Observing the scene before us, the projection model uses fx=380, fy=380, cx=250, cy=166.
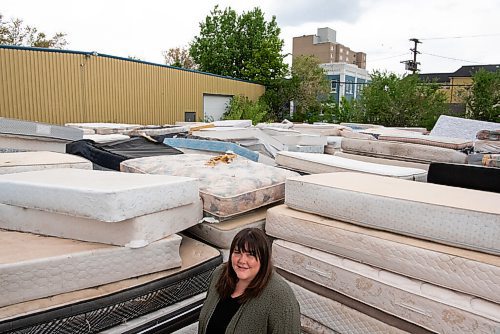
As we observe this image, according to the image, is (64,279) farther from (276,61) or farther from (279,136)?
(276,61)

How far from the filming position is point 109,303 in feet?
4.18

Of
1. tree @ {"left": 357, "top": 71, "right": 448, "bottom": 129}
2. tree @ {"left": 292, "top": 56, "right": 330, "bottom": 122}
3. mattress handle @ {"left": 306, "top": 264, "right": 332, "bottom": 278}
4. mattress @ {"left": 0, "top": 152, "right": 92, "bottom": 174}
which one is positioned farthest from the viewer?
tree @ {"left": 292, "top": 56, "right": 330, "bottom": 122}

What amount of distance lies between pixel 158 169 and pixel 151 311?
94 centimetres

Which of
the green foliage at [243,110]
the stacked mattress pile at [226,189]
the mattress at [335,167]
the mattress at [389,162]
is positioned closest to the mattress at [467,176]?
the mattress at [335,167]

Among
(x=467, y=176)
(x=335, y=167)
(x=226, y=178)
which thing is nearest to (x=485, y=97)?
(x=467, y=176)

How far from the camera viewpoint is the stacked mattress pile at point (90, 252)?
118 cm

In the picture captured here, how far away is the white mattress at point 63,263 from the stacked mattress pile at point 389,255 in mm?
561

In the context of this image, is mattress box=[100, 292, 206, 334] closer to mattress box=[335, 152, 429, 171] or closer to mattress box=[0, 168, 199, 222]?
mattress box=[0, 168, 199, 222]

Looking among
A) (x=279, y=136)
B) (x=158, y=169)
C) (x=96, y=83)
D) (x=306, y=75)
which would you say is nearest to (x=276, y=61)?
Answer: (x=306, y=75)

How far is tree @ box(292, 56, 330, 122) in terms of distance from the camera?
18.5m

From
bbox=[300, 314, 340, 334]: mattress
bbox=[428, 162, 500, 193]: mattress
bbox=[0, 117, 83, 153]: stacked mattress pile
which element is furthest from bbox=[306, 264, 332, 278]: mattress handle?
bbox=[0, 117, 83, 153]: stacked mattress pile

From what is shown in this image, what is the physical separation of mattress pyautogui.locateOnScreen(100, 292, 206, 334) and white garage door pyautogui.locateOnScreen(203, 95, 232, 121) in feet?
42.3

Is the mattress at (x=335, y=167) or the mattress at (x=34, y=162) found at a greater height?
the mattress at (x=34, y=162)

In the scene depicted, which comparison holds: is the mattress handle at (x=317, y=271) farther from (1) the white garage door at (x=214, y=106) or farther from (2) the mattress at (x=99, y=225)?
(1) the white garage door at (x=214, y=106)
